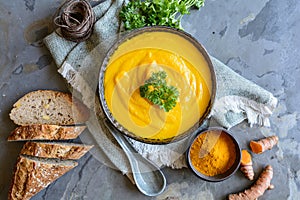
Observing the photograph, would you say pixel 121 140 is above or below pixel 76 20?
below

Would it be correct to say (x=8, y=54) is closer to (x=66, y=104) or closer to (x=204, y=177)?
(x=66, y=104)

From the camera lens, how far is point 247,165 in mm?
3838

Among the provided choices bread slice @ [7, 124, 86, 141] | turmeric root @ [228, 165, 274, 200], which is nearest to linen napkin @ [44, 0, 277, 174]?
bread slice @ [7, 124, 86, 141]

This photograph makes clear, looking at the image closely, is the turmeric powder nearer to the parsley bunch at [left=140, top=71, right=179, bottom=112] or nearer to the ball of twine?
the parsley bunch at [left=140, top=71, right=179, bottom=112]

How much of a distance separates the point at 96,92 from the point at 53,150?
55cm

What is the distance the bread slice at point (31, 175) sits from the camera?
143 inches

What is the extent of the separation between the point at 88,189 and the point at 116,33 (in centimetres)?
126

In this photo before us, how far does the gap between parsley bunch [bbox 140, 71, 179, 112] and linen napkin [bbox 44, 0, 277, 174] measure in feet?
1.80

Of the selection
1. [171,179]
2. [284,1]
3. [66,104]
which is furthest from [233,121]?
[66,104]

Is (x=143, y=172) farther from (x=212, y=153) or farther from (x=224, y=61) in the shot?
(x=224, y=61)

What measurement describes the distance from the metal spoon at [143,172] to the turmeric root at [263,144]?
767 millimetres

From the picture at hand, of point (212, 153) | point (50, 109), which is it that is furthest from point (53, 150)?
point (212, 153)

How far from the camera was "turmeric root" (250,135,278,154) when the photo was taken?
3824mm

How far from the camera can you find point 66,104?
3770mm
